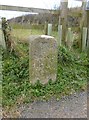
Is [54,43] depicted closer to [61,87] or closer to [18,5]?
[61,87]

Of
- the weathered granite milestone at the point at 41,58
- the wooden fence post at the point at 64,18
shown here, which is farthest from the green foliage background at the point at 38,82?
the wooden fence post at the point at 64,18

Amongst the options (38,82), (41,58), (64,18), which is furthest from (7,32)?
(64,18)

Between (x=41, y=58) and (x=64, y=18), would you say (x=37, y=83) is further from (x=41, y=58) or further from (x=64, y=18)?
(x=64, y=18)

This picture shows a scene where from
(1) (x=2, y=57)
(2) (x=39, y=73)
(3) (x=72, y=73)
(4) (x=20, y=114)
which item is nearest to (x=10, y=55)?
(1) (x=2, y=57)

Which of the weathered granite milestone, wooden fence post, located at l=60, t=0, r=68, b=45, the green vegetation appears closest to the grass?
the green vegetation

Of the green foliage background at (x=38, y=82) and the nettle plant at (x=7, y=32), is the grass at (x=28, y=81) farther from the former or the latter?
the nettle plant at (x=7, y=32)

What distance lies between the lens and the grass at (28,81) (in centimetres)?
405

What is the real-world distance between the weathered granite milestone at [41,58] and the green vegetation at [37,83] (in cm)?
13

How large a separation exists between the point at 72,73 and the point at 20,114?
1.88 m

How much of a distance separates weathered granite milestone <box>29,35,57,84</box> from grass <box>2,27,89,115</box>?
0.12 metres

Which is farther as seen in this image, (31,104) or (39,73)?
(39,73)

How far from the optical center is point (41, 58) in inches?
177

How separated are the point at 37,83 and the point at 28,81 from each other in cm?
18

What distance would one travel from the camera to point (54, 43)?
182 inches
